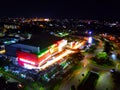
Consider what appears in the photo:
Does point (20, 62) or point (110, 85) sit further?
point (20, 62)

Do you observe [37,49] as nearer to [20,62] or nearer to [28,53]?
[28,53]

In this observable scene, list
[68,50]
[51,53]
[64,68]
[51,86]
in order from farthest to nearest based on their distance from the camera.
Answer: [68,50], [51,53], [64,68], [51,86]

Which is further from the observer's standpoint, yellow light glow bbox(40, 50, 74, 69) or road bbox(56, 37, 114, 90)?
yellow light glow bbox(40, 50, 74, 69)

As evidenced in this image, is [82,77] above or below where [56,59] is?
below

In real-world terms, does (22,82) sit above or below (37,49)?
below

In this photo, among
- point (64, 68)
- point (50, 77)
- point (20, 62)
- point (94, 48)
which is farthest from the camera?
point (94, 48)

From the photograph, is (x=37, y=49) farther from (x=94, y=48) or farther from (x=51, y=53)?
(x=94, y=48)

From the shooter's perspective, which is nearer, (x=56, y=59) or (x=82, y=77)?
(x=82, y=77)

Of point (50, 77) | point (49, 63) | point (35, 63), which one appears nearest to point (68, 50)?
point (49, 63)

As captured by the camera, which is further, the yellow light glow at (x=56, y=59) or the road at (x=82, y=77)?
the yellow light glow at (x=56, y=59)
